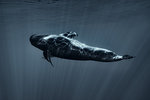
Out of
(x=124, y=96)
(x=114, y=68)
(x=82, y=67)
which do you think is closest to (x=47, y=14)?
(x=124, y=96)

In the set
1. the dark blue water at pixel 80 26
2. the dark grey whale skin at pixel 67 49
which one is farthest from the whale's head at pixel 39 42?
the dark blue water at pixel 80 26

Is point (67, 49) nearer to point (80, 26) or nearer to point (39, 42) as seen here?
point (39, 42)

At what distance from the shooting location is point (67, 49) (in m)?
5.83

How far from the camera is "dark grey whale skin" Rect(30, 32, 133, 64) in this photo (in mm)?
5230

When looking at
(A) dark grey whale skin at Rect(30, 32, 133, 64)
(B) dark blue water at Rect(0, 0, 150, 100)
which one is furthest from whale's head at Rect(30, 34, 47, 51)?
(B) dark blue water at Rect(0, 0, 150, 100)

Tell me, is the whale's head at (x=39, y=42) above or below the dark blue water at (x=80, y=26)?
above

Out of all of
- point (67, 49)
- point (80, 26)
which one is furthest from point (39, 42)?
point (80, 26)

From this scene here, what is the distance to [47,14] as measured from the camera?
3062cm

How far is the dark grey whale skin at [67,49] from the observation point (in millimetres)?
5230

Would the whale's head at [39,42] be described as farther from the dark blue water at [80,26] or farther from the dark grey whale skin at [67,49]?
the dark blue water at [80,26]

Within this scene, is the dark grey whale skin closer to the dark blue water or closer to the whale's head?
the whale's head

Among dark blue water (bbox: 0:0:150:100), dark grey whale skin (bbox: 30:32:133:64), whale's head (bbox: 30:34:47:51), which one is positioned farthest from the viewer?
dark blue water (bbox: 0:0:150:100)

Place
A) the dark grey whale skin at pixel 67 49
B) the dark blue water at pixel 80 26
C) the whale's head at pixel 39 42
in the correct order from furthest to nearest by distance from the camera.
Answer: the dark blue water at pixel 80 26 → the whale's head at pixel 39 42 → the dark grey whale skin at pixel 67 49

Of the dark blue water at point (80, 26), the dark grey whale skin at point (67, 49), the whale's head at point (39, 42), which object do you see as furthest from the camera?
the dark blue water at point (80, 26)
